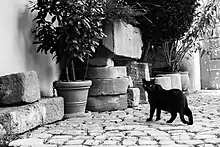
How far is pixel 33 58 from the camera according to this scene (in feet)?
12.3

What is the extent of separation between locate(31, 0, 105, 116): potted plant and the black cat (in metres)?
0.84

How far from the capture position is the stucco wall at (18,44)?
3203mm

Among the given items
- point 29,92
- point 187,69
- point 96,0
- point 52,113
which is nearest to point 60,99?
point 52,113

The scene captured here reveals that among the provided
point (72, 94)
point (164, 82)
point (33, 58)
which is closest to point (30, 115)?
point (72, 94)

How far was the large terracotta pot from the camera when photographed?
144 inches

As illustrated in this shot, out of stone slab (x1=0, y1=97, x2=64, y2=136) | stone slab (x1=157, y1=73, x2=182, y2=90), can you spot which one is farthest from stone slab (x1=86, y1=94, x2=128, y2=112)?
stone slab (x1=157, y1=73, x2=182, y2=90)

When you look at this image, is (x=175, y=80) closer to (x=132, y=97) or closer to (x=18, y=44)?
(x=132, y=97)

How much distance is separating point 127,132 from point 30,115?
2.87 ft

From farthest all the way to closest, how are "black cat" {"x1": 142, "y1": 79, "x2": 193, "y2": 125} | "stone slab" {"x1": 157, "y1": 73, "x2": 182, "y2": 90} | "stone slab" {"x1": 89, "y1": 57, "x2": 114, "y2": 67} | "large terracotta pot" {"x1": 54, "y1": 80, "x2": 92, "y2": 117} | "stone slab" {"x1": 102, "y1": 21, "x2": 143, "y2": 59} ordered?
"stone slab" {"x1": 157, "y1": 73, "x2": 182, "y2": 90} < "stone slab" {"x1": 89, "y1": 57, "x2": 114, "y2": 67} < "stone slab" {"x1": 102, "y1": 21, "x2": 143, "y2": 59} < "large terracotta pot" {"x1": 54, "y1": 80, "x2": 92, "y2": 117} < "black cat" {"x1": 142, "y1": 79, "x2": 193, "y2": 125}

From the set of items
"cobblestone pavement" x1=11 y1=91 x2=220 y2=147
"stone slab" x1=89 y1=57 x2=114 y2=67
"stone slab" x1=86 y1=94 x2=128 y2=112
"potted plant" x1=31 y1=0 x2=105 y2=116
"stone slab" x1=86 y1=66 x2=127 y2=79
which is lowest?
"cobblestone pavement" x1=11 y1=91 x2=220 y2=147

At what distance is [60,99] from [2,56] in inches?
30.5

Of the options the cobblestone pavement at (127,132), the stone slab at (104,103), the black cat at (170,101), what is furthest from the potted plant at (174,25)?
the cobblestone pavement at (127,132)

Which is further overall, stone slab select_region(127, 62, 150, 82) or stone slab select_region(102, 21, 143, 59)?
stone slab select_region(127, 62, 150, 82)

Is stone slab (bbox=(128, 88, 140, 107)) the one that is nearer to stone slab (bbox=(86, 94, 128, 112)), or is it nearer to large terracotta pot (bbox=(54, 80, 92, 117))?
stone slab (bbox=(86, 94, 128, 112))
